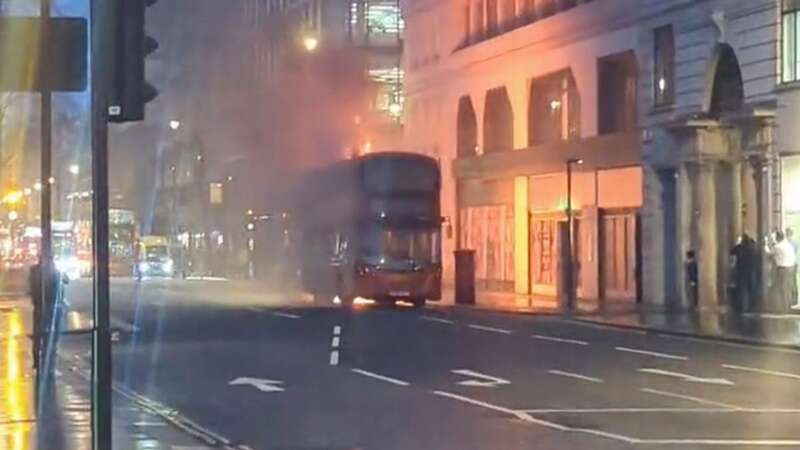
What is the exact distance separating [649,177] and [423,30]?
82.1 feet

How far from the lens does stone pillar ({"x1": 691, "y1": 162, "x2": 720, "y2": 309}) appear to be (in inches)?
1795

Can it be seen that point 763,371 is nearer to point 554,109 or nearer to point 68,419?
point 68,419

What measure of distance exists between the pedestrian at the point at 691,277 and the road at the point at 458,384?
6.64 m

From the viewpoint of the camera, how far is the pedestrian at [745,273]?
1634 inches

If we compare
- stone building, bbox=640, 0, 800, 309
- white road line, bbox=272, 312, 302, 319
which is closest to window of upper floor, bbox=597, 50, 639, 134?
stone building, bbox=640, 0, 800, 309

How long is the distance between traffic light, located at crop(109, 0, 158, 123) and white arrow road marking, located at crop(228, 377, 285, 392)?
12884 mm

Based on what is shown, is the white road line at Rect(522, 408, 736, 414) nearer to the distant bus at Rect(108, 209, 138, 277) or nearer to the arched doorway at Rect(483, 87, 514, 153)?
the arched doorway at Rect(483, 87, 514, 153)

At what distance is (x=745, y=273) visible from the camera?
137ft

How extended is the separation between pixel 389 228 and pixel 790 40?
11.8m

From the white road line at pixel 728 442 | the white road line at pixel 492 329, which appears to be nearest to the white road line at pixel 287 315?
the white road line at pixel 492 329

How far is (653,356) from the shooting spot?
92.1 feet

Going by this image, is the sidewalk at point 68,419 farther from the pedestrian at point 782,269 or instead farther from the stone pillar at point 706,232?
the stone pillar at point 706,232

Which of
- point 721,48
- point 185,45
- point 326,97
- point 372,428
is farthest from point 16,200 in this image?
point 372,428

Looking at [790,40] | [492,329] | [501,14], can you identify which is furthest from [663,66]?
[501,14]
